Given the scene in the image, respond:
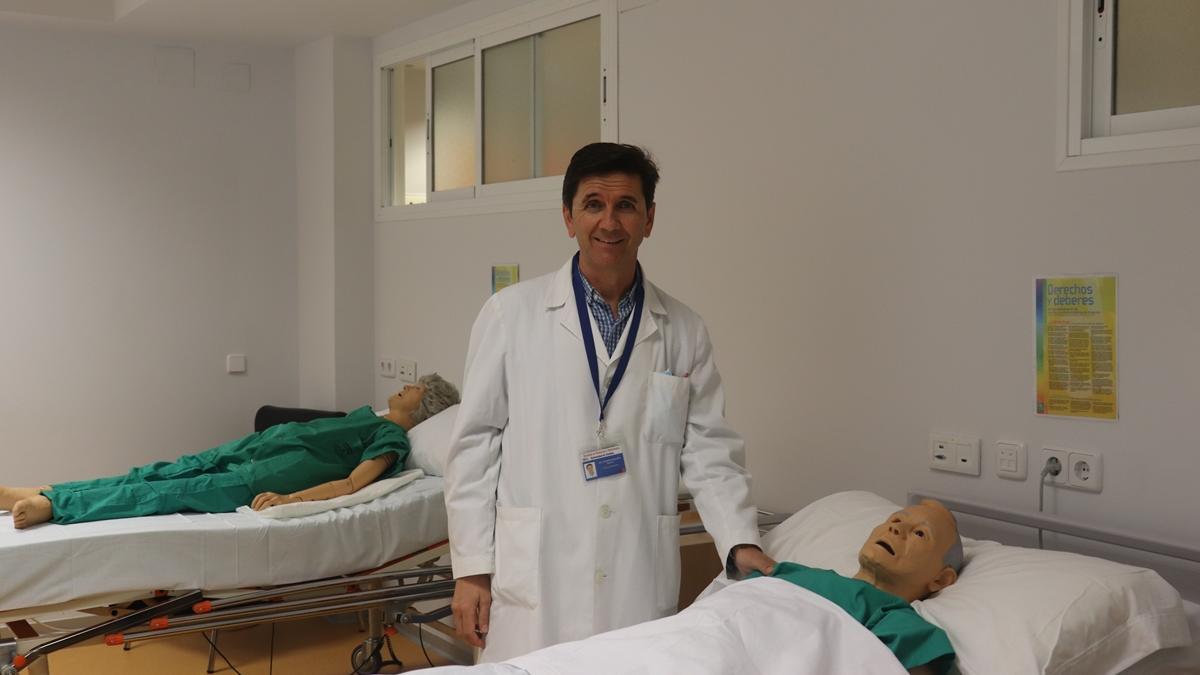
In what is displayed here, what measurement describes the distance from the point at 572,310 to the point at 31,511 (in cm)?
166

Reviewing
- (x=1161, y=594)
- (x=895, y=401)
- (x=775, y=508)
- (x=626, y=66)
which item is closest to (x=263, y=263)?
(x=626, y=66)

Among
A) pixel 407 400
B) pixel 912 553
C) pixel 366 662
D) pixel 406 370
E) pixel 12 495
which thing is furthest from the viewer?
pixel 406 370

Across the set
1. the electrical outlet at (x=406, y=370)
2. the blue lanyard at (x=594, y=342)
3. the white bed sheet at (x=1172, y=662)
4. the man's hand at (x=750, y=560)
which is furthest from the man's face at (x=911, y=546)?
the electrical outlet at (x=406, y=370)

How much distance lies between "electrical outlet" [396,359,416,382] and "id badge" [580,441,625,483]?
9.30 feet

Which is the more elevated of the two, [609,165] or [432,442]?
[609,165]

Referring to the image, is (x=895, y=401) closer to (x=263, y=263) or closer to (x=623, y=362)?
(x=623, y=362)

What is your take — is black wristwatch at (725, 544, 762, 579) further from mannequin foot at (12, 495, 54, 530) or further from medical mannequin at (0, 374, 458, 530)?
mannequin foot at (12, 495, 54, 530)

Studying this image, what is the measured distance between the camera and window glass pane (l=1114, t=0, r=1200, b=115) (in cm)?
229

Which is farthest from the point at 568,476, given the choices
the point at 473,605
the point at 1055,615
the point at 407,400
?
the point at 407,400

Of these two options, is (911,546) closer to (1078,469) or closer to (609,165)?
(1078,469)

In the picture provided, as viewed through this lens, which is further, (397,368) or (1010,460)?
(397,368)

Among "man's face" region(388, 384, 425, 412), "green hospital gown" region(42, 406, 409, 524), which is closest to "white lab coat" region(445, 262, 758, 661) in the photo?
"green hospital gown" region(42, 406, 409, 524)

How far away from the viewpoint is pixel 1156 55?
2.36 m

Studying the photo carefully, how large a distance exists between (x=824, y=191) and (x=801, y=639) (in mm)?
1573
